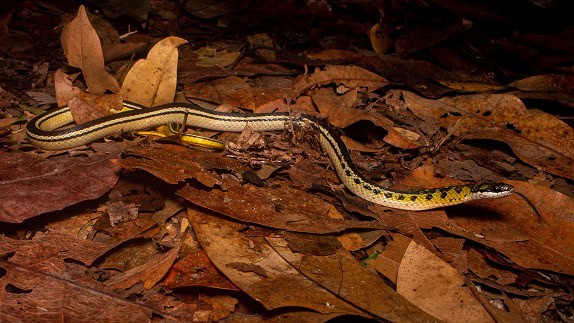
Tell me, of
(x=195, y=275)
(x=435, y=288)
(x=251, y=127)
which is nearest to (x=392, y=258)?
(x=435, y=288)

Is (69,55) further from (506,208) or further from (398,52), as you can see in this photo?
(506,208)

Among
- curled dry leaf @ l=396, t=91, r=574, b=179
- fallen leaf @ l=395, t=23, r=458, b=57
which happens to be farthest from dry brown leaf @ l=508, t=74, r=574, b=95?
fallen leaf @ l=395, t=23, r=458, b=57

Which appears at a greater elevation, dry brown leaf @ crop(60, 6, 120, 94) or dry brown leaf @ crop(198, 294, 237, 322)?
dry brown leaf @ crop(60, 6, 120, 94)

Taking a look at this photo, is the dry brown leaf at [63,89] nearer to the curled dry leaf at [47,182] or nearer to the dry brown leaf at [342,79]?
the curled dry leaf at [47,182]

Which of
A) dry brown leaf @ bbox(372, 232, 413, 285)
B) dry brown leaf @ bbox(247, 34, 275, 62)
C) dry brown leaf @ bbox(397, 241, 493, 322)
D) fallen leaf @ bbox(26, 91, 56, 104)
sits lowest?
dry brown leaf @ bbox(372, 232, 413, 285)

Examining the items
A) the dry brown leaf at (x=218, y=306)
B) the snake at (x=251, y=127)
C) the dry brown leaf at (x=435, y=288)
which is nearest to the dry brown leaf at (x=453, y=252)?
the dry brown leaf at (x=435, y=288)

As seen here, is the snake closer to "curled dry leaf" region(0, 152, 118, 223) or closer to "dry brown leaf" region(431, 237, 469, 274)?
"dry brown leaf" region(431, 237, 469, 274)
